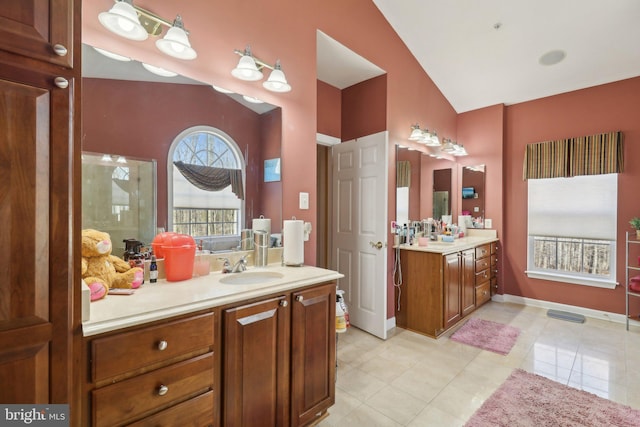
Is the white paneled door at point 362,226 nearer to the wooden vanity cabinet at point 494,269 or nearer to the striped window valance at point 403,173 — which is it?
the striped window valance at point 403,173

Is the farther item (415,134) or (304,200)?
(415,134)

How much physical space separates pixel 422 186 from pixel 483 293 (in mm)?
1619

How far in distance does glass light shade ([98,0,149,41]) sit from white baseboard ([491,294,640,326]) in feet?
16.1

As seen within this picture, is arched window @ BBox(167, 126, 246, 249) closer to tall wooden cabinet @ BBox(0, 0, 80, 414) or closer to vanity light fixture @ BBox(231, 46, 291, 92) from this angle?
vanity light fixture @ BBox(231, 46, 291, 92)

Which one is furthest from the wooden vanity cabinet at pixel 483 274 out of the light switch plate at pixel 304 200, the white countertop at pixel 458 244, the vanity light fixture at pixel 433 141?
the light switch plate at pixel 304 200

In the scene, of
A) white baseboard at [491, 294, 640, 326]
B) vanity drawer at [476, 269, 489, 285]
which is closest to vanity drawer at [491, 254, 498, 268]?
vanity drawer at [476, 269, 489, 285]

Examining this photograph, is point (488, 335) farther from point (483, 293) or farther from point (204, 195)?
point (204, 195)

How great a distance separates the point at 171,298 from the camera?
1261 mm

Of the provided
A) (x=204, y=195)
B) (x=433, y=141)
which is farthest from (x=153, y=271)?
(x=433, y=141)

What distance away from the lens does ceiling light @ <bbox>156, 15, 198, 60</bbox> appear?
4.97 feet

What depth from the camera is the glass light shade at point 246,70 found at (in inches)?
71.9

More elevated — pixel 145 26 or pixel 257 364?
pixel 145 26

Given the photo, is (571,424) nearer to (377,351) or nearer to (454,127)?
(377,351)

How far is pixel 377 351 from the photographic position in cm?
277
